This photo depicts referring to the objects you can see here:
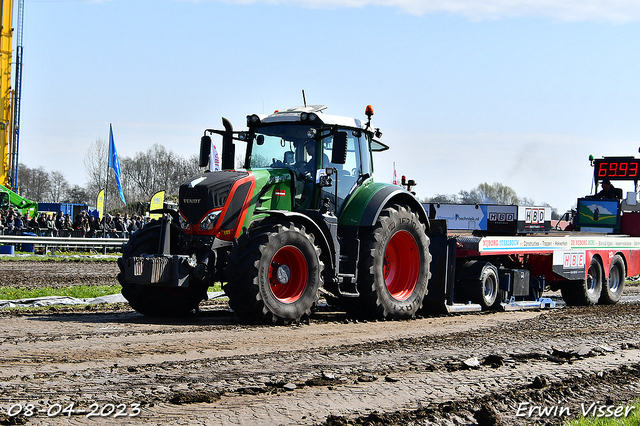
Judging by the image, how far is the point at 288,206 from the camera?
401 inches

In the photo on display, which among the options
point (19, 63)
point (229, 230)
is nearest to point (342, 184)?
point (229, 230)

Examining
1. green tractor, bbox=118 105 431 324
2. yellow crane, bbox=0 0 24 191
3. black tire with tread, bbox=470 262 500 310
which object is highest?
yellow crane, bbox=0 0 24 191

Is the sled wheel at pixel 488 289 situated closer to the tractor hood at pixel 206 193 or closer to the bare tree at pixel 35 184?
the tractor hood at pixel 206 193

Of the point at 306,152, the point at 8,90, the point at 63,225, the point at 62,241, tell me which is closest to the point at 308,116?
the point at 306,152

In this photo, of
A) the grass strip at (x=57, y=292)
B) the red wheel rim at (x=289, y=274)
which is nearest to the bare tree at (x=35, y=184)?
the grass strip at (x=57, y=292)

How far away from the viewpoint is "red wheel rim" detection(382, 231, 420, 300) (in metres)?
11.2

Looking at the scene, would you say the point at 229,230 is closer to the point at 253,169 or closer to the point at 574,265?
the point at 253,169

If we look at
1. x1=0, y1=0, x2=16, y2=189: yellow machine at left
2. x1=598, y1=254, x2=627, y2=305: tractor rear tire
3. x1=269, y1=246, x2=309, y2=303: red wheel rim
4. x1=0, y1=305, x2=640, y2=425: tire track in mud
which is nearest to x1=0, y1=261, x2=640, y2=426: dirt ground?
x1=0, y1=305, x2=640, y2=425: tire track in mud

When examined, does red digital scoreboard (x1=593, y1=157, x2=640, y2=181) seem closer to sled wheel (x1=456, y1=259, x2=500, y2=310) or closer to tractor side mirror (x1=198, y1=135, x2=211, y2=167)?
sled wheel (x1=456, y1=259, x2=500, y2=310)

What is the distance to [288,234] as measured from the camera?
9.16 meters

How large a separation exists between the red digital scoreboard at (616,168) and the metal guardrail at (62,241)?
16439mm

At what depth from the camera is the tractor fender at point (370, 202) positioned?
406 inches

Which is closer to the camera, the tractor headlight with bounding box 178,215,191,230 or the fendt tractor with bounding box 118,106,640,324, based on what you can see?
the fendt tractor with bounding box 118,106,640,324

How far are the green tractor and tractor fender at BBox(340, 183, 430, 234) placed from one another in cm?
2
